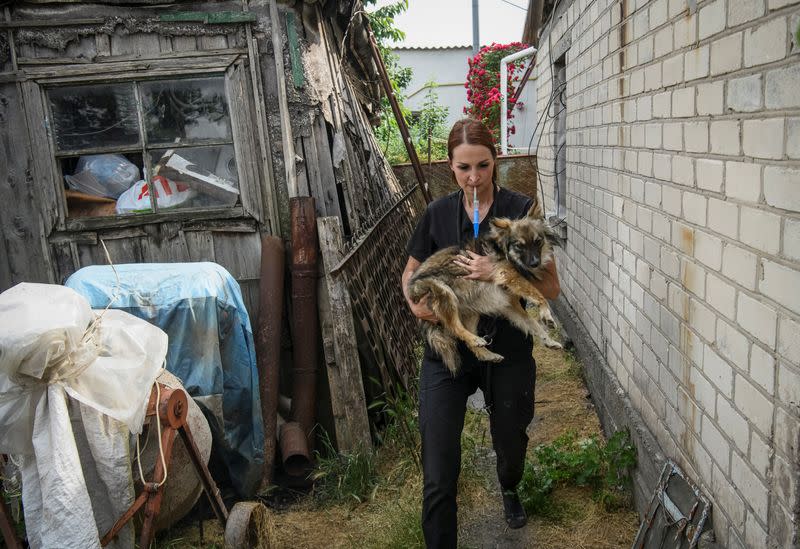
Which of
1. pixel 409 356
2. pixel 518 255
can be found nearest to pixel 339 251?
pixel 409 356

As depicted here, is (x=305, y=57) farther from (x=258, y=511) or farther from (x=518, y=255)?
(x=258, y=511)

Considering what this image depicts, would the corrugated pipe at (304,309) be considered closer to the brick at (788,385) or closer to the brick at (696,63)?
the brick at (696,63)

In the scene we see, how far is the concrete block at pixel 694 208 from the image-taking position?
8.75 ft

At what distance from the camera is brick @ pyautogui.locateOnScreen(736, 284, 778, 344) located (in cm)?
204

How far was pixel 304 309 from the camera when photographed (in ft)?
16.8

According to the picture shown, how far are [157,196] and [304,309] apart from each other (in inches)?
62.1

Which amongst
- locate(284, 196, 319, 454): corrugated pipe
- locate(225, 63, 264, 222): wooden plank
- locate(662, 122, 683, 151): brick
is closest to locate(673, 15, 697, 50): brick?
locate(662, 122, 683, 151): brick

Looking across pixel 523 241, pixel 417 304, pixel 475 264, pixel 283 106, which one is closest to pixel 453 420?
pixel 417 304

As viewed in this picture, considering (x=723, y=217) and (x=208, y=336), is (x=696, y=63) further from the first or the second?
(x=208, y=336)

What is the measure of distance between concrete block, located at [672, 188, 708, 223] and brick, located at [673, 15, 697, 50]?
65cm

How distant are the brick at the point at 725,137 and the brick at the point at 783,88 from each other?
26 centimetres

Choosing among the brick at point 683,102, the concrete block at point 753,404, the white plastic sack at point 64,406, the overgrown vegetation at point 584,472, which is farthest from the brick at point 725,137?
the white plastic sack at point 64,406

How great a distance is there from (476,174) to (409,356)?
3.05m

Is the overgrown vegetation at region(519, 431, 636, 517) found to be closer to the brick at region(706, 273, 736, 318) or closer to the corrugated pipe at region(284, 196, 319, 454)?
the brick at region(706, 273, 736, 318)
